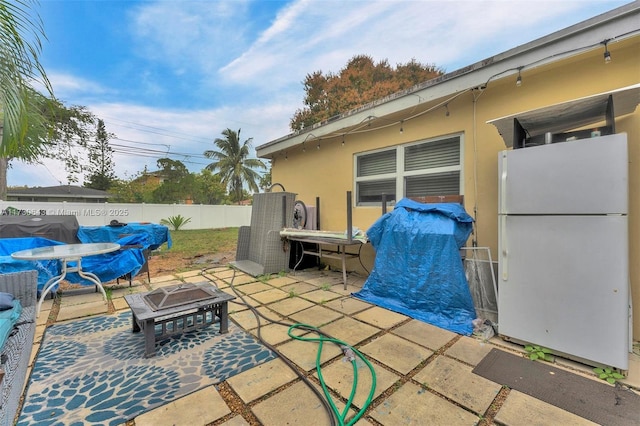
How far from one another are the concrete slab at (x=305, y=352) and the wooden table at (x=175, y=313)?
2.38 ft

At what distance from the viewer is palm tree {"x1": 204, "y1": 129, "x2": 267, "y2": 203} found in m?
20.5

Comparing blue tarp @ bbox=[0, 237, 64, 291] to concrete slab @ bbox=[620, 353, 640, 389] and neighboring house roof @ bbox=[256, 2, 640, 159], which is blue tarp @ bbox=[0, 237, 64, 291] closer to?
neighboring house roof @ bbox=[256, 2, 640, 159]

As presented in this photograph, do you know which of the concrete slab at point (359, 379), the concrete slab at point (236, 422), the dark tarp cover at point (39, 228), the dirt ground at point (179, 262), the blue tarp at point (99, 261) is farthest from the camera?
the dirt ground at point (179, 262)

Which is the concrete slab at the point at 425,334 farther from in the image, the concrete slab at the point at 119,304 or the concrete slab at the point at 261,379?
the concrete slab at the point at 119,304

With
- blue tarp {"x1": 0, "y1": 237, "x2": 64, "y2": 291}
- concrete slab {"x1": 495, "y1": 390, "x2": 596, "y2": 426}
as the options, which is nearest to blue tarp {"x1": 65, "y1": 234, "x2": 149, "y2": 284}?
blue tarp {"x1": 0, "y1": 237, "x2": 64, "y2": 291}

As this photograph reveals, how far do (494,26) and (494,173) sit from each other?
3.10 m

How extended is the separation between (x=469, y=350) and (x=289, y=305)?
6.58 ft

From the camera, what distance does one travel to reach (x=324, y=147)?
218 inches

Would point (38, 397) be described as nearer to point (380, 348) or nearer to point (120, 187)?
point (380, 348)

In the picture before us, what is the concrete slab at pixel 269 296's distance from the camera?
3.46m

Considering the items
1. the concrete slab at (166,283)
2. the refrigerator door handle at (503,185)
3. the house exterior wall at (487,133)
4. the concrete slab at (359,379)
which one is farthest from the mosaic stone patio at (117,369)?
the house exterior wall at (487,133)

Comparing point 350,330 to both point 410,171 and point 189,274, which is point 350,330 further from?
point 189,274

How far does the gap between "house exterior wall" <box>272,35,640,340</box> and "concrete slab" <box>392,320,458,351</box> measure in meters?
1.39

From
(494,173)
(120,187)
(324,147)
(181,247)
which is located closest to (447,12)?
(324,147)
